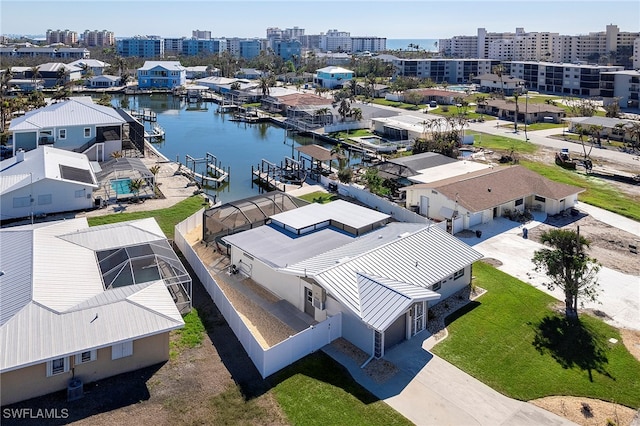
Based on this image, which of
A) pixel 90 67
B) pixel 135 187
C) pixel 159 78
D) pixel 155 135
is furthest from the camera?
pixel 90 67

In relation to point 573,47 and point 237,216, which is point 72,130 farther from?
point 573,47

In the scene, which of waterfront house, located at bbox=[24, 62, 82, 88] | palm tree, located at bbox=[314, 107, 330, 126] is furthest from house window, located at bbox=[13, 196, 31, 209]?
waterfront house, located at bbox=[24, 62, 82, 88]

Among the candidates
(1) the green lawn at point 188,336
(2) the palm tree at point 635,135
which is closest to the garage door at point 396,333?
(1) the green lawn at point 188,336

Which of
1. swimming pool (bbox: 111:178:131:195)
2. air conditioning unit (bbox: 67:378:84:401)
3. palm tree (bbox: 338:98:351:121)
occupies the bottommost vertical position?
air conditioning unit (bbox: 67:378:84:401)

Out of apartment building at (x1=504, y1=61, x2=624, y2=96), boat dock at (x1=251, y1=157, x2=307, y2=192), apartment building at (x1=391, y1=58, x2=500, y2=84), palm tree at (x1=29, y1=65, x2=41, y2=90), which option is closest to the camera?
boat dock at (x1=251, y1=157, x2=307, y2=192)

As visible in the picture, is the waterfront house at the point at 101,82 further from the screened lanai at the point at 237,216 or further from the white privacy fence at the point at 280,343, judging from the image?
the white privacy fence at the point at 280,343

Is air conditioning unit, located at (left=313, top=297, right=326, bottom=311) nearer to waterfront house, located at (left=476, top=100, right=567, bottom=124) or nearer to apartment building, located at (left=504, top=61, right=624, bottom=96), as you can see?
waterfront house, located at (left=476, top=100, right=567, bottom=124)

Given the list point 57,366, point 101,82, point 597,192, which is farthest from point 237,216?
point 101,82
